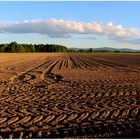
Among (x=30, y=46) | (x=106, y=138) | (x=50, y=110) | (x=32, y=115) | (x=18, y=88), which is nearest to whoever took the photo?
(x=106, y=138)

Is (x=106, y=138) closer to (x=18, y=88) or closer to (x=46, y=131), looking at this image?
(x=46, y=131)

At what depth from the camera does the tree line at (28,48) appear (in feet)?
442

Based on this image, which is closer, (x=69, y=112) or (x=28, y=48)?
(x=69, y=112)

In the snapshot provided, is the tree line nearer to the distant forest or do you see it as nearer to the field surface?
the distant forest

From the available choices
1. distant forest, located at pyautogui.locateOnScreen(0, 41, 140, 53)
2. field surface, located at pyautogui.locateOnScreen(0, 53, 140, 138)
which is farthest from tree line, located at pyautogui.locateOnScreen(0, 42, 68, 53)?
field surface, located at pyautogui.locateOnScreen(0, 53, 140, 138)

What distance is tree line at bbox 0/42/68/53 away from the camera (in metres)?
135

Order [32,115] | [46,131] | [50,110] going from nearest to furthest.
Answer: [46,131]
[32,115]
[50,110]

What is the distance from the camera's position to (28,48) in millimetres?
159000

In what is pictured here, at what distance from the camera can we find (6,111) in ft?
34.2

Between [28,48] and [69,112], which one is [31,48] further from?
[69,112]

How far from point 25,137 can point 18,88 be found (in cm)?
829

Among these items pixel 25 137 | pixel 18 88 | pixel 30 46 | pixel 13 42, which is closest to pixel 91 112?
pixel 25 137

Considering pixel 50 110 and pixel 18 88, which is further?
pixel 18 88

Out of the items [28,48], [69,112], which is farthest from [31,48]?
[69,112]
